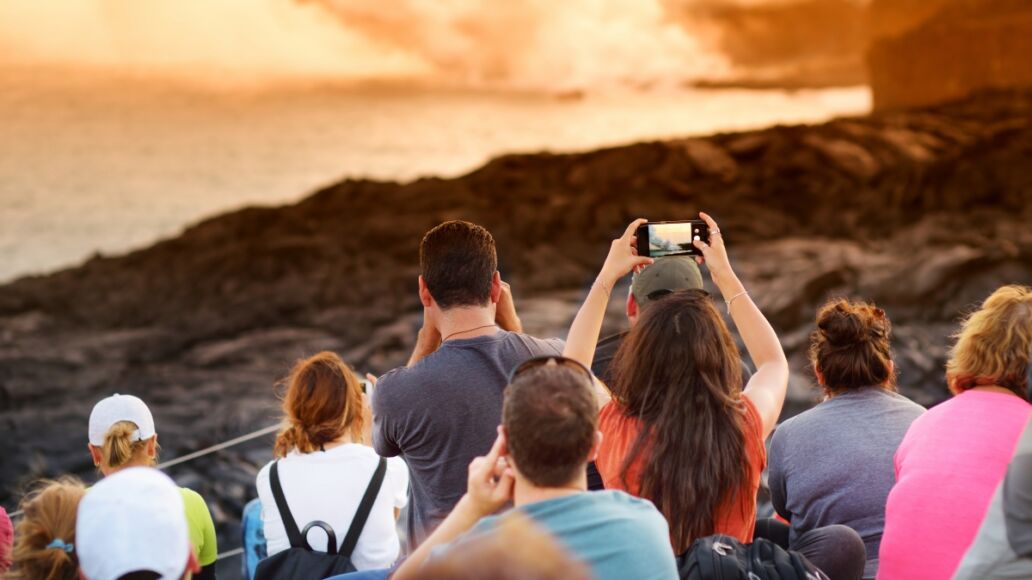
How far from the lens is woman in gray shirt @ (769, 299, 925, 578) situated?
287cm

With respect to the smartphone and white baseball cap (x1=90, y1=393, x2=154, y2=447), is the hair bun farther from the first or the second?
white baseball cap (x1=90, y1=393, x2=154, y2=447)

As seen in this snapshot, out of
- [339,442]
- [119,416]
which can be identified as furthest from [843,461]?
[119,416]

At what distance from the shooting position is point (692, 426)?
88.0 inches

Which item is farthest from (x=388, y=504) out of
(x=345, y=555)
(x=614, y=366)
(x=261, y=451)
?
(x=261, y=451)

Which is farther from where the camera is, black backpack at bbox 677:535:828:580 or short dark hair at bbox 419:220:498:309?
short dark hair at bbox 419:220:498:309

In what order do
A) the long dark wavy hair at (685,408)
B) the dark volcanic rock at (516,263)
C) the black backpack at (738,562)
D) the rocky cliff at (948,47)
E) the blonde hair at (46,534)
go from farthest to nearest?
1. the rocky cliff at (948,47)
2. the dark volcanic rock at (516,263)
3. the blonde hair at (46,534)
4. the long dark wavy hair at (685,408)
5. the black backpack at (738,562)

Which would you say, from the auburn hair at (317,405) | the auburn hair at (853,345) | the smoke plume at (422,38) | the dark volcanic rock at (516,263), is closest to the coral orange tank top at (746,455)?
the auburn hair at (853,345)

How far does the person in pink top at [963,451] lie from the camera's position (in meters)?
2.39

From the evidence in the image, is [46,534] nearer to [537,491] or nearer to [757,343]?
[537,491]

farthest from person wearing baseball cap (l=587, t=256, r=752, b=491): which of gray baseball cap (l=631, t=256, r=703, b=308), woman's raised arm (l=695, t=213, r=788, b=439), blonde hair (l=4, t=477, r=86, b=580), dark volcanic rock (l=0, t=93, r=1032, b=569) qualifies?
dark volcanic rock (l=0, t=93, r=1032, b=569)

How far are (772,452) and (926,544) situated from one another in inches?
26.7

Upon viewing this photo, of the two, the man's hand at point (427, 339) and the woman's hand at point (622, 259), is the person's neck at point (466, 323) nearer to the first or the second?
the man's hand at point (427, 339)

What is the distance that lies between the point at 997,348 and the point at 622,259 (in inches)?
33.9

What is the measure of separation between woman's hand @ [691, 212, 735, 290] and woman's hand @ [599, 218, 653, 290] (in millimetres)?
144
